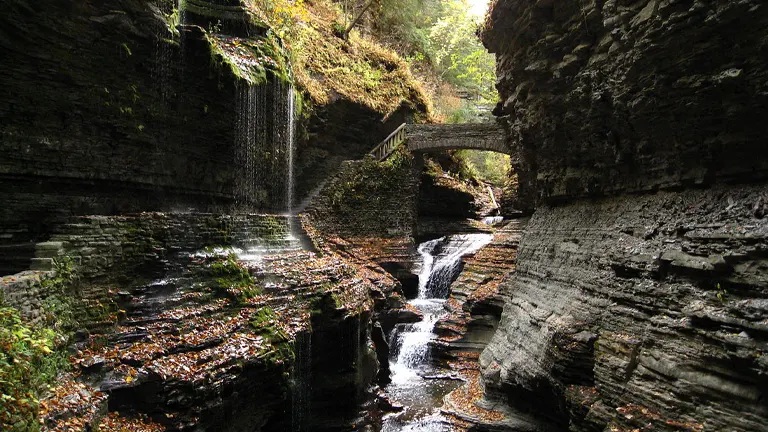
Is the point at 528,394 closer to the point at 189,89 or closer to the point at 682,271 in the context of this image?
the point at 682,271

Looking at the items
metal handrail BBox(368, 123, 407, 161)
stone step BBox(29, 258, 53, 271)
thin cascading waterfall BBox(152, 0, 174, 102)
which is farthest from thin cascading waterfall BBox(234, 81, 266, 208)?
metal handrail BBox(368, 123, 407, 161)

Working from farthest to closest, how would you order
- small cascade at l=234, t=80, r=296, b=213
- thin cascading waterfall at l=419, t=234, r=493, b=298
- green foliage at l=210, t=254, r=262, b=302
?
thin cascading waterfall at l=419, t=234, r=493, b=298, small cascade at l=234, t=80, r=296, b=213, green foliage at l=210, t=254, r=262, b=302

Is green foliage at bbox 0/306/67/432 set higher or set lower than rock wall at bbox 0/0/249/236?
lower

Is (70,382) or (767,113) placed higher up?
(767,113)

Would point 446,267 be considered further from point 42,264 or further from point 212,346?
point 42,264

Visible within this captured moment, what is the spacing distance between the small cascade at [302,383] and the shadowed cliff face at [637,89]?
7064 mm

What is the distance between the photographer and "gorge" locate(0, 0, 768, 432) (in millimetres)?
5785

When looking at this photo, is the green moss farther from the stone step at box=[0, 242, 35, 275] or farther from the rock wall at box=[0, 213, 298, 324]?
the stone step at box=[0, 242, 35, 275]

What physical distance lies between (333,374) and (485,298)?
5457mm

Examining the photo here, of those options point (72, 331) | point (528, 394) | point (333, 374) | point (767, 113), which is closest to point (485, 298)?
point (528, 394)

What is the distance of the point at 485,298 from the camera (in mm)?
12953

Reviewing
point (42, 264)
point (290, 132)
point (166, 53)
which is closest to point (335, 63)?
point (290, 132)

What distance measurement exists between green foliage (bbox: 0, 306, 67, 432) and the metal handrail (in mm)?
16978

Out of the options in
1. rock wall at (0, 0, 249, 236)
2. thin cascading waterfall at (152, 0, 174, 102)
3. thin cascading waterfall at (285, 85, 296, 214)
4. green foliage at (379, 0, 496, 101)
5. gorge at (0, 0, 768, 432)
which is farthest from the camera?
green foliage at (379, 0, 496, 101)
